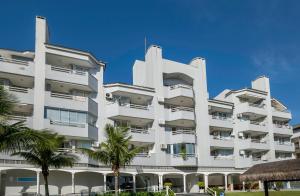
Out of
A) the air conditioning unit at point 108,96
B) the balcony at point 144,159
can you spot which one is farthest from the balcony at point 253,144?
the air conditioning unit at point 108,96

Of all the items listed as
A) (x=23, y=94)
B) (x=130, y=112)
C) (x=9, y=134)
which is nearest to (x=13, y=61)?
(x=23, y=94)

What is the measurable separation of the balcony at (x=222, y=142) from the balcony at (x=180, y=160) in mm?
5907

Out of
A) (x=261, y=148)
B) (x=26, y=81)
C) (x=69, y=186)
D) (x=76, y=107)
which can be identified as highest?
(x=26, y=81)

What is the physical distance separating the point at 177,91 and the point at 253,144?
17.4 metres

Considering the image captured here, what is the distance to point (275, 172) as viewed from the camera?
1912 cm

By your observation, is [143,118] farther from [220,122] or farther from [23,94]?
[23,94]

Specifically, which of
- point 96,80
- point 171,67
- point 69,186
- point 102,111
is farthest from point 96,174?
point 171,67

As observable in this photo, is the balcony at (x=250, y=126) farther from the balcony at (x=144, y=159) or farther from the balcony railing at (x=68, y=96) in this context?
the balcony railing at (x=68, y=96)

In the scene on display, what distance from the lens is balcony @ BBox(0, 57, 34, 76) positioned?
41.0m

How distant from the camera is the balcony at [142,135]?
48688 millimetres

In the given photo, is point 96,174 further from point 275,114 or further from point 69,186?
point 275,114

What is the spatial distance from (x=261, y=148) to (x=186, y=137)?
17560mm

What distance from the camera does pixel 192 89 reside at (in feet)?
181

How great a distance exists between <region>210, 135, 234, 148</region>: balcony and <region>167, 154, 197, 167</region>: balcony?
591 cm
